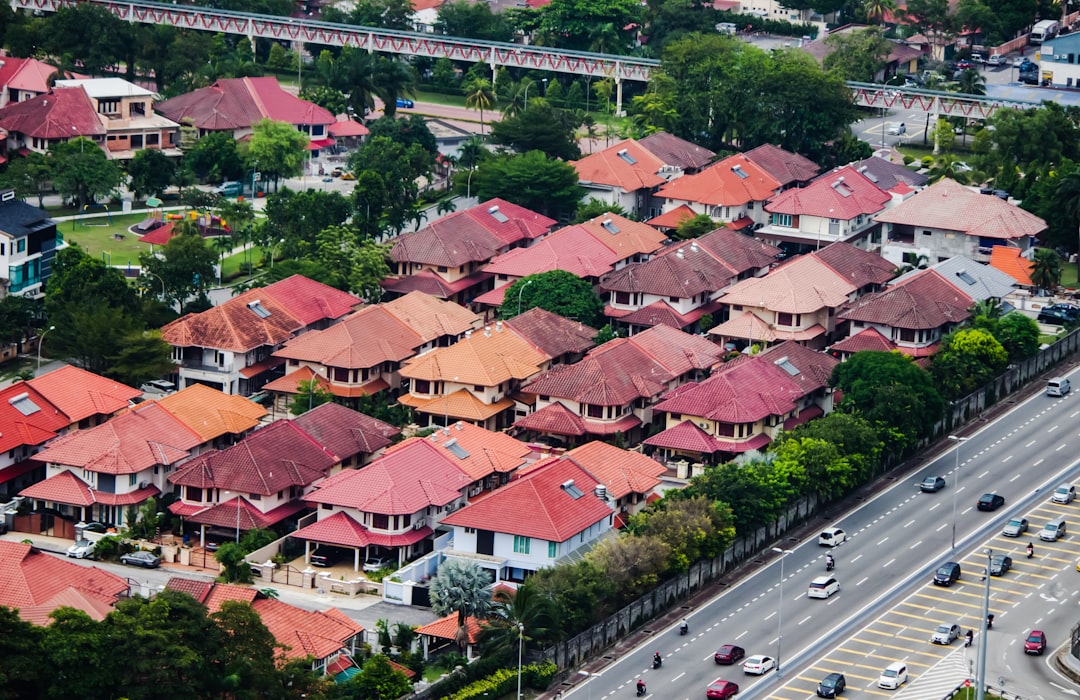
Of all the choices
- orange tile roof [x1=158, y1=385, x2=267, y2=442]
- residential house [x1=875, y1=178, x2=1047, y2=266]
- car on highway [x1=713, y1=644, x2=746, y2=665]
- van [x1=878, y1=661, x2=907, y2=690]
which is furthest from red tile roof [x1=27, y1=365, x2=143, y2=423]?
residential house [x1=875, y1=178, x2=1047, y2=266]

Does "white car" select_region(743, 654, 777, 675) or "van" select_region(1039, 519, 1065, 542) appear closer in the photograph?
"white car" select_region(743, 654, 777, 675)

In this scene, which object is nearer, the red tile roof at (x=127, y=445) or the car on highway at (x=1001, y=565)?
the car on highway at (x=1001, y=565)

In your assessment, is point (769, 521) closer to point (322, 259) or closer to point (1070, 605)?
point (1070, 605)

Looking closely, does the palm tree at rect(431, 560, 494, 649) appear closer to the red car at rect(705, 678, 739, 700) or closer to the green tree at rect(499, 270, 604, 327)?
the red car at rect(705, 678, 739, 700)

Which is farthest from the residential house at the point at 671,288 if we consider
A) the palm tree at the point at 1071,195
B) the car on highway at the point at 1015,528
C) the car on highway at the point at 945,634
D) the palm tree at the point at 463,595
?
the palm tree at the point at 463,595

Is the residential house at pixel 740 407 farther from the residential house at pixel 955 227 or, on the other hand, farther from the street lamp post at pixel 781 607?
the residential house at pixel 955 227

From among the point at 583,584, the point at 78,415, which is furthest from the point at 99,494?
the point at 583,584
